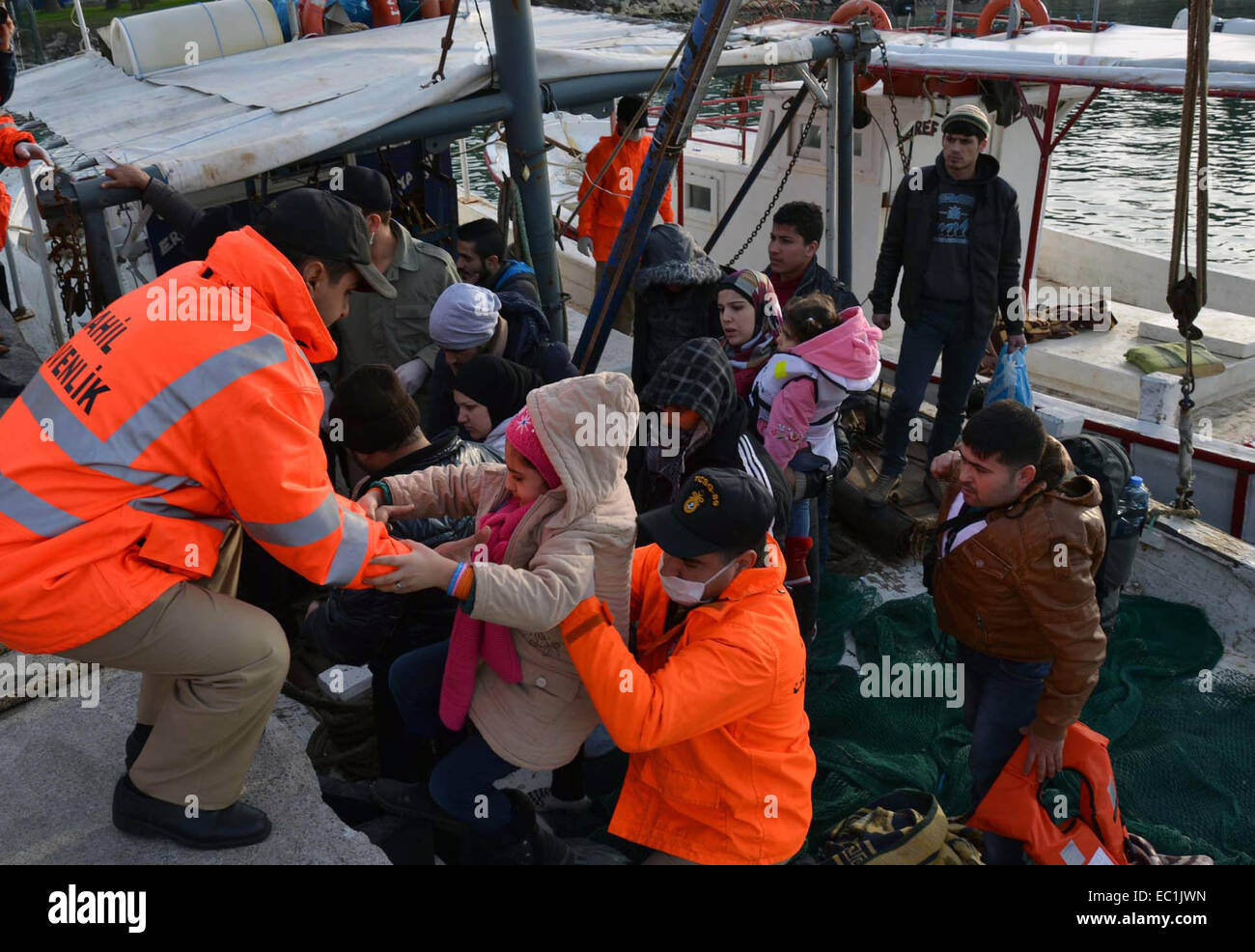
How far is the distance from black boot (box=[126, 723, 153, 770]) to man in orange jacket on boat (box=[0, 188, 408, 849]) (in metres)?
0.32

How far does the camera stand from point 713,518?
8.54 ft

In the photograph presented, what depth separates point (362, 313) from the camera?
532 centimetres

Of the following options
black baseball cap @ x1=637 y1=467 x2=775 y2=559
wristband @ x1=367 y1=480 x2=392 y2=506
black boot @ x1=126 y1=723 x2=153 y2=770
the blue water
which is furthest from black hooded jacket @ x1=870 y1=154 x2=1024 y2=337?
the blue water

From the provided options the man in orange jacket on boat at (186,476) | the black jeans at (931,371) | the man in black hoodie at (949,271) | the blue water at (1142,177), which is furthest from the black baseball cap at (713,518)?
the blue water at (1142,177)

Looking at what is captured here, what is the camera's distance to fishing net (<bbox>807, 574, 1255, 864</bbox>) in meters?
3.98

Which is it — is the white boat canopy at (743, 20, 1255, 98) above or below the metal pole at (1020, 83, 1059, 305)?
above

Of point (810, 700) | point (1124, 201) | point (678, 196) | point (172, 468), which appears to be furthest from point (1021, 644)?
point (1124, 201)

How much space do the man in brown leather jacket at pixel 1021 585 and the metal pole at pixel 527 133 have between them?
9.15ft

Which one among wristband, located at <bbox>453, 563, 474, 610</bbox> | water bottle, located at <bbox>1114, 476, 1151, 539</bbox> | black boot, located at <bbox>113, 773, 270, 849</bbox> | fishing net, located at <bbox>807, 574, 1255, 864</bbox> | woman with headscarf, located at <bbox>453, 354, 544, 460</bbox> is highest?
woman with headscarf, located at <bbox>453, 354, 544, 460</bbox>

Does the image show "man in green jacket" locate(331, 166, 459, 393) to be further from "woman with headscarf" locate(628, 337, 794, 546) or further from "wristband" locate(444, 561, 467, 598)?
"wristband" locate(444, 561, 467, 598)

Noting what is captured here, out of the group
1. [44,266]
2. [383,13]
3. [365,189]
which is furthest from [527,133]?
[383,13]

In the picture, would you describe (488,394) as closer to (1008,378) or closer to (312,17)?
(1008,378)

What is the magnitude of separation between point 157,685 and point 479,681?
0.99m

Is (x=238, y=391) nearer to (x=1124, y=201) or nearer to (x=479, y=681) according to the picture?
(x=479, y=681)
